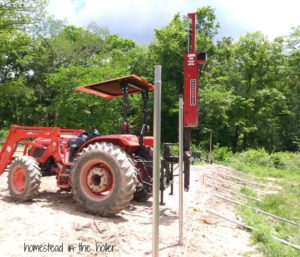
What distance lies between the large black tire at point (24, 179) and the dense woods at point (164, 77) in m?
14.2

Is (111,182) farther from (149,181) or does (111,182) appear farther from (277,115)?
(277,115)

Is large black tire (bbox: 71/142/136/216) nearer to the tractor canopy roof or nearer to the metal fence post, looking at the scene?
the tractor canopy roof

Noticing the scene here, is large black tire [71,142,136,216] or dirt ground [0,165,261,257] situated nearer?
dirt ground [0,165,261,257]

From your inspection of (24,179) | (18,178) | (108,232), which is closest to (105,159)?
(108,232)

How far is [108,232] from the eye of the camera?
189 inches

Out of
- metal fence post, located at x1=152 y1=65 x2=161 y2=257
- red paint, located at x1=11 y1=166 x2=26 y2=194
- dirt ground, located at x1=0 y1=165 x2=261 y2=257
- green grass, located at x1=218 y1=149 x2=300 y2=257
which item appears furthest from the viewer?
red paint, located at x1=11 y1=166 x2=26 y2=194

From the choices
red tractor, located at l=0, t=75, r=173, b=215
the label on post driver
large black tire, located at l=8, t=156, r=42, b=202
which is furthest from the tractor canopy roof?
large black tire, located at l=8, t=156, r=42, b=202

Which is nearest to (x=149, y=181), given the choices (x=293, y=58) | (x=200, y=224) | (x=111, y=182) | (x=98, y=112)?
(x=111, y=182)

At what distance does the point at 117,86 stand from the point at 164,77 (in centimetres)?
2099

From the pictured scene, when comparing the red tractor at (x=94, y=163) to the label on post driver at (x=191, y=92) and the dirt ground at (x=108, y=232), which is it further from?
the label on post driver at (x=191, y=92)

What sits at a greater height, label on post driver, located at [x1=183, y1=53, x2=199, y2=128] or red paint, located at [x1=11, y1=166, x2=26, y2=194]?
label on post driver, located at [x1=183, y1=53, x2=199, y2=128]

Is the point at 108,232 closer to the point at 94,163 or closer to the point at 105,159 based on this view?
the point at 105,159

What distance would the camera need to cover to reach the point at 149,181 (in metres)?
6.60

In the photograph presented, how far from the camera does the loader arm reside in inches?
275
